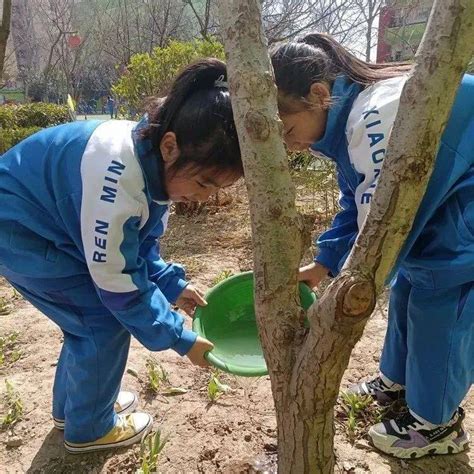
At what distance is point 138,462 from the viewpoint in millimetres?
1779

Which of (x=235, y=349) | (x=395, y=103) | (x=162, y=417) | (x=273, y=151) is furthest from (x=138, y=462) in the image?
(x=395, y=103)

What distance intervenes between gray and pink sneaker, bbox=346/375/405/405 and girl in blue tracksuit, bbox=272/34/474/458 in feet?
0.56

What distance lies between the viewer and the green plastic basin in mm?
1624

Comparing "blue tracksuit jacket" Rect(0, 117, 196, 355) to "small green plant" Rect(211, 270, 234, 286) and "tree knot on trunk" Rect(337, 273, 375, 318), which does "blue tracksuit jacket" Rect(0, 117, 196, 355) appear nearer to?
"tree knot on trunk" Rect(337, 273, 375, 318)

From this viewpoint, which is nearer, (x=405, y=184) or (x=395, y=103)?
(x=405, y=184)

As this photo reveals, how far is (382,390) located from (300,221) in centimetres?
124

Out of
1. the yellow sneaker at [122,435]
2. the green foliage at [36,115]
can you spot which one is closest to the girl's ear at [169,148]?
the yellow sneaker at [122,435]

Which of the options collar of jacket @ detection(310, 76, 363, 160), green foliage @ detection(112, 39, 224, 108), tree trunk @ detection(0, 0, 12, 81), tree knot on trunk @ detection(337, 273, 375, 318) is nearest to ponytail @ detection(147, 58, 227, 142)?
collar of jacket @ detection(310, 76, 363, 160)

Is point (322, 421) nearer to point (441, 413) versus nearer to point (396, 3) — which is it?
point (441, 413)

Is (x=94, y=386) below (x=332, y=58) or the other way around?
below

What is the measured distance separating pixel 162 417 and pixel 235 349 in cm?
52

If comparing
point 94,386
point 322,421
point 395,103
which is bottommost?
point 94,386

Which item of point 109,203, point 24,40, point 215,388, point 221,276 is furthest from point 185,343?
point 24,40

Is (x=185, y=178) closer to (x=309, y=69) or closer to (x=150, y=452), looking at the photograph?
(x=309, y=69)
